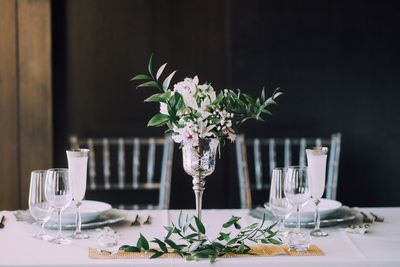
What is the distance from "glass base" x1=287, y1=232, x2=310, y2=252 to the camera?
188 centimetres

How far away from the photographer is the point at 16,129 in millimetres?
3799

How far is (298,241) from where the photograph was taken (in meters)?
1.89

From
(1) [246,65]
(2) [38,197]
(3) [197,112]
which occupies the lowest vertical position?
(2) [38,197]

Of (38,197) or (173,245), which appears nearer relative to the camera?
(173,245)

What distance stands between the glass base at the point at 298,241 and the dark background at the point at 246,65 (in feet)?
6.78

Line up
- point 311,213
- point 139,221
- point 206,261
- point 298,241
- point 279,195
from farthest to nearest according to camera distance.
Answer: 1. point 139,221
2. point 311,213
3. point 279,195
4. point 298,241
5. point 206,261

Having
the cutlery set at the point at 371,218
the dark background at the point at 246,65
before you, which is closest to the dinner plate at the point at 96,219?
the cutlery set at the point at 371,218

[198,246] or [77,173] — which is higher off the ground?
[77,173]

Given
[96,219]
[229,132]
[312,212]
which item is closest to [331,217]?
[312,212]

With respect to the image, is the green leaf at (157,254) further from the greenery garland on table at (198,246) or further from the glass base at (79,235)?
the glass base at (79,235)

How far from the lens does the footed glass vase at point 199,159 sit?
2.00 metres

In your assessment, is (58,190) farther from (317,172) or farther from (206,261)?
(317,172)

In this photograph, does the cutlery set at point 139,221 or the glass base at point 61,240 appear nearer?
the glass base at point 61,240

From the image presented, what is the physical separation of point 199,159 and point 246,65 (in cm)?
206
